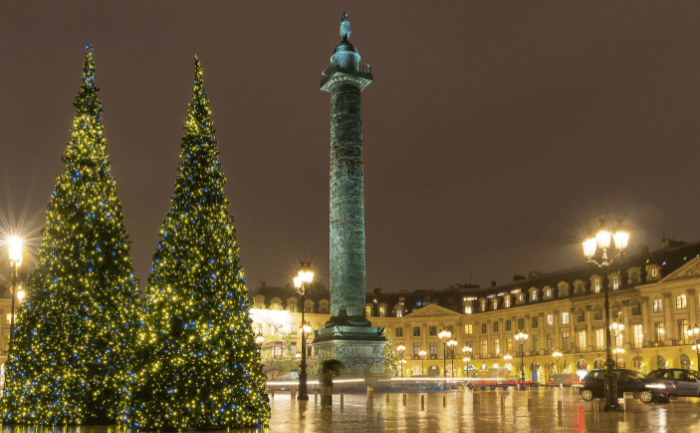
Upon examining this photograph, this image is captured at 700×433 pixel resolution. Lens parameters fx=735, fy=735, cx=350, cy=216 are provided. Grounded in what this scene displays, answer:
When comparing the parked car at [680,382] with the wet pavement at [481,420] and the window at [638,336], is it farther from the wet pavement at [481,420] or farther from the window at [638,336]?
the window at [638,336]

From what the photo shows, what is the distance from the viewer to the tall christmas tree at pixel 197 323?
14.6 metres

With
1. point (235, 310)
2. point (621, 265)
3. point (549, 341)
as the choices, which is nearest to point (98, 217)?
point (235, 310)

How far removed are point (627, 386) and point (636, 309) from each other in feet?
143

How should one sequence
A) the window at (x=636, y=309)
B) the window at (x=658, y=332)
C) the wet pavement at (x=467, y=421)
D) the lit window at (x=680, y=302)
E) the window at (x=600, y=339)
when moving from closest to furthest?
1. the wet pavement at (x=467, y=421)
2. the lit window at (x=680, y=302)
3. the window at (x=658, y=332)
4. the window at (x=636, y=309)
5. the window at (x=600, y=339)

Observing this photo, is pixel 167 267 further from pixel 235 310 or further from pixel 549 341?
pixel 549 341

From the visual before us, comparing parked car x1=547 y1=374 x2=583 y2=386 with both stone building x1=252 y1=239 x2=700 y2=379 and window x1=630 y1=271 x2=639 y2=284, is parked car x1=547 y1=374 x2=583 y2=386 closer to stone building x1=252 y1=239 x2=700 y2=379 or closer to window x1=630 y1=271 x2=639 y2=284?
stone building x1=252 y1=239 x2=700 y2=379

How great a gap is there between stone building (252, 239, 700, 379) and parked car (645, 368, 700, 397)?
109 feet

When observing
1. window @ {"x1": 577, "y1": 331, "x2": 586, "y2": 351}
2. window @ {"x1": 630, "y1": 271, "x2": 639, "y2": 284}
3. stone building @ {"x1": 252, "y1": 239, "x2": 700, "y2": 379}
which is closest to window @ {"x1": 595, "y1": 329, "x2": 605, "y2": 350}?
stone building @ {"x1": 252, "y1": 239, "x2": 700, "y2": 379}

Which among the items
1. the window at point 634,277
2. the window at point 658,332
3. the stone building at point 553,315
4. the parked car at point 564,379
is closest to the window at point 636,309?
the stone building at point 553,315

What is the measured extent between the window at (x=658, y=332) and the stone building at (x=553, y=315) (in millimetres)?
92

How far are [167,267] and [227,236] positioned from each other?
4.65 ft

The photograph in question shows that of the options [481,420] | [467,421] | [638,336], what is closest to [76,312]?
[467,421]

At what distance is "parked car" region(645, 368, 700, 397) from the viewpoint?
30.5 m

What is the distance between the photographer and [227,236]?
15.7 m
